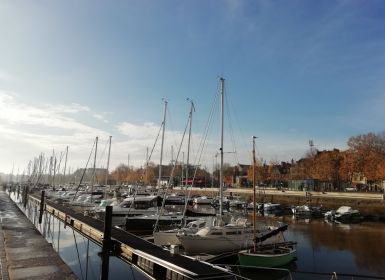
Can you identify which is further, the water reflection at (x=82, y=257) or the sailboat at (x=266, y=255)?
the sailboat at (x=266, y=255)

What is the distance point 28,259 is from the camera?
2136cm

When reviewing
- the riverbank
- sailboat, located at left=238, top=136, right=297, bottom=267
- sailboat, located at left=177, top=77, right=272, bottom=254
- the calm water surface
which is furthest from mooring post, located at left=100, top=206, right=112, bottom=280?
the riverbank

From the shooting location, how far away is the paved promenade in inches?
709

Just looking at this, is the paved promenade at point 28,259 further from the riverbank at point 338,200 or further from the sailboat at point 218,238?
the riverbank at point 338,200

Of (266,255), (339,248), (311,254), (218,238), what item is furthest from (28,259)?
(339,248)

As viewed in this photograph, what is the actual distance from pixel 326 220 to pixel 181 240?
3909 cm

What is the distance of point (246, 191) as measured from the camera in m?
105

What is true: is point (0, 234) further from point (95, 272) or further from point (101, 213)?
point (101, 213)

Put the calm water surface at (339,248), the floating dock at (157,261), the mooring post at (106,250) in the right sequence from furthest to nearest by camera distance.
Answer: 1. the calm water surface at (339,248)
2. the mooring post at (106,250)
3. the floating dock at (157,261)

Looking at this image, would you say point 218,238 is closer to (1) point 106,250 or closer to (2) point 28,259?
(1) point 106,250

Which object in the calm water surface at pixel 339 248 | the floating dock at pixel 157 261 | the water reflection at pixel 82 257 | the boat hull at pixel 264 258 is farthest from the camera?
the calm water surface at pixel 339 248

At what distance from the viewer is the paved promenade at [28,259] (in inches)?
709

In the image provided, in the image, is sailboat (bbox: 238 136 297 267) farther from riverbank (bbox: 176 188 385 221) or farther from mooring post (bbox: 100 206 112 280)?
riverbank (bbox: 176 188 385 221)

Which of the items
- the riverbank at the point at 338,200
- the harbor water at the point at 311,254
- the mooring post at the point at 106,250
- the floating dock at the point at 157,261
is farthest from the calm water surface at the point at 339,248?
the mooring post at the point at 106,250
